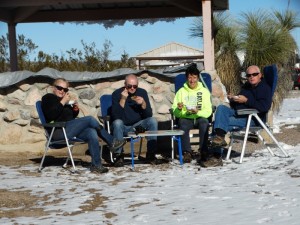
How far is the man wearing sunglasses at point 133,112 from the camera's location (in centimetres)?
696

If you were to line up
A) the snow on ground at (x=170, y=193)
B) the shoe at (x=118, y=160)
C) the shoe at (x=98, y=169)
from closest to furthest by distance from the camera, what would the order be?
1. the snow on ground at (x=170, y=193)
2. the shoe at (x=98, y=169)
3. the shoe at (x=118, y=160)

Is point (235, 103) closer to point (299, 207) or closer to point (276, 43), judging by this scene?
point (299, 207)

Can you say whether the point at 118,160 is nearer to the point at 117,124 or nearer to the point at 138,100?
the point at 117,124

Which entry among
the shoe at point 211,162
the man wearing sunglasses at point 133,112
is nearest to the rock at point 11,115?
the man wearing sunglasses at point 133,112

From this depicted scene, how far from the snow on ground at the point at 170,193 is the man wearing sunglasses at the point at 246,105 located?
0.39 m

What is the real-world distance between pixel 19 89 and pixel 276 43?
549 centimetres

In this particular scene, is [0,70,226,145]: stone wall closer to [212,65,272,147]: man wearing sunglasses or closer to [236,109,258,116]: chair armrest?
[212,65,272,147]: man wearing sunglasses

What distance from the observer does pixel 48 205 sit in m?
4.75

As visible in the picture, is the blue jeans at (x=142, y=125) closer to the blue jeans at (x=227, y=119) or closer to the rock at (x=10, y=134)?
the blue jeans at (x=227, y=119)

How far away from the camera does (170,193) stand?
5.00 metres

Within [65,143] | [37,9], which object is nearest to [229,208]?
[65,143]

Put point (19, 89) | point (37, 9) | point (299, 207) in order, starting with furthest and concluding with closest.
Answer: point (37, 9)
point (19, 89)
point (299, 207)

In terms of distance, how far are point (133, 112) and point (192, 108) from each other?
66cm

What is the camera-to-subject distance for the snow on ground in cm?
414
